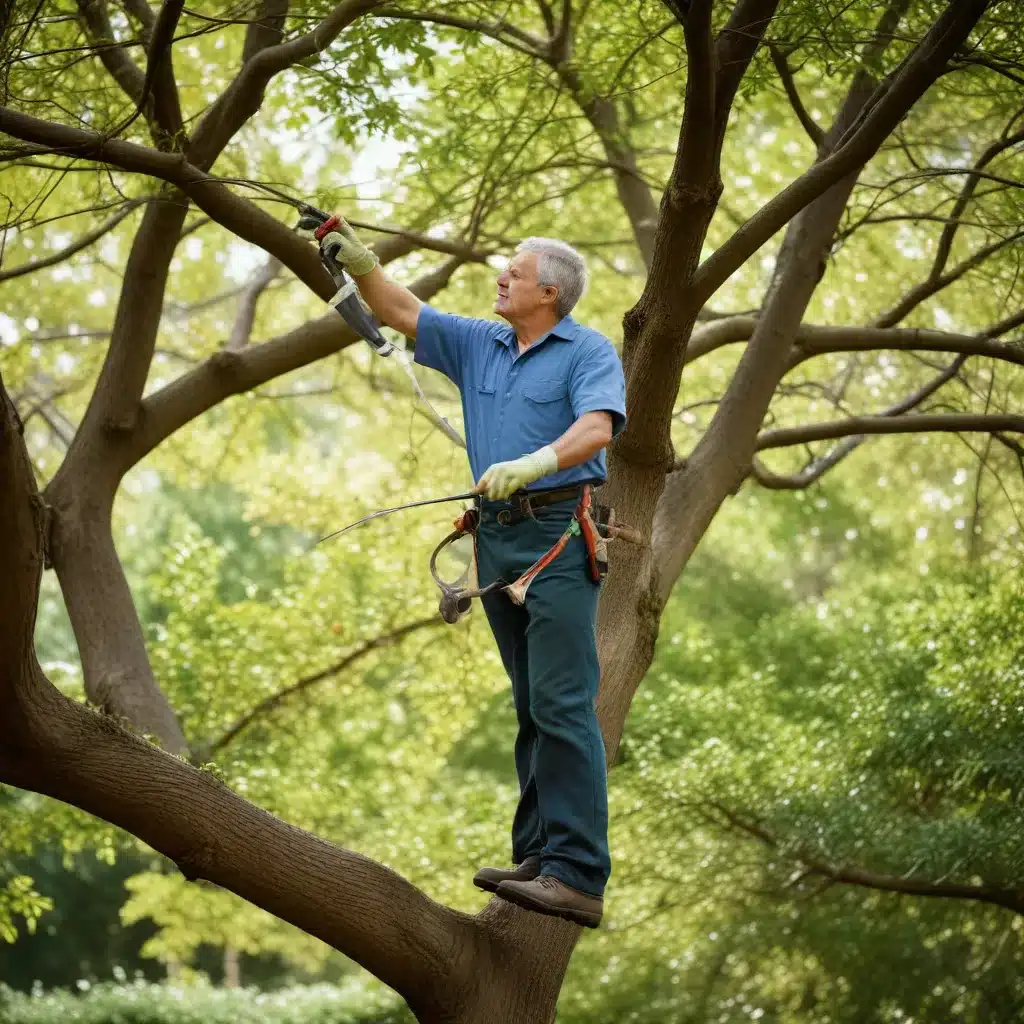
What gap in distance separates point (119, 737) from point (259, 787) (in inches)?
190

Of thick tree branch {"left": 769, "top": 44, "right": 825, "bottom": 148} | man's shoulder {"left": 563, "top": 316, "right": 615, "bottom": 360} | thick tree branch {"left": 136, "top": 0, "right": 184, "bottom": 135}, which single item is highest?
thick tree branch {"left": 769, "top": 44, "right": 825, "bottom": 148}

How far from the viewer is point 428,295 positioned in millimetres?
6449

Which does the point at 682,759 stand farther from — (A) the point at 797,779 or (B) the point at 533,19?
(B) the point at 533,19

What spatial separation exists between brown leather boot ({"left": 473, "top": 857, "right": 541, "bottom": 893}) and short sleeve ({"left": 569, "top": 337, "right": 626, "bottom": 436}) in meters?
1.15

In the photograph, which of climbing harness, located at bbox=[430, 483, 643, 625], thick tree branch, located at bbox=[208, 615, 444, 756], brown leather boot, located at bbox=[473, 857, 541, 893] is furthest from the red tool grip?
thick tree branch, located at bbox=[208, 615, 444, 756]

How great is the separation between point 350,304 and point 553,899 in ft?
5.70

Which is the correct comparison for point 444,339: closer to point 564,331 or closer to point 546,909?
point 564,331

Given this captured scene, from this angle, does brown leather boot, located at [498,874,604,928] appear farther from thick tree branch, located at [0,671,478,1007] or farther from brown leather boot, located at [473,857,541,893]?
thick tree branch, located at [0,671,478,1007]

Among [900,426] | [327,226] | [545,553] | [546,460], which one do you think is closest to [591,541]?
[545,553]

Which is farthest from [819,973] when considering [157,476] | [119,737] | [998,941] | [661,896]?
[157,476]

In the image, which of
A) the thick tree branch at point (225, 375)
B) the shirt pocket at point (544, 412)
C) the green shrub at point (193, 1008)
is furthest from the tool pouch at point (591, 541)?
the green shrub at point (193, 1008)

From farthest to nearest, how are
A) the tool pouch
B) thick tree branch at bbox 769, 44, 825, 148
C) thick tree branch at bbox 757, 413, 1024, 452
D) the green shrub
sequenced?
the green shrub < thick tree branch at bbox 757, 413, 1024, 452 < thick tree branch at bbox 769, 44, 825, 148 < the tool pouch

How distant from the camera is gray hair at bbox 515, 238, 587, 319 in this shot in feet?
12.4

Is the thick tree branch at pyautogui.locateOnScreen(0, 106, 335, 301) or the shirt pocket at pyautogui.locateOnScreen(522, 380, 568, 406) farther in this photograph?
the thick tree branch at pyautogui.locateOnScreen(0, 106, 335, 301)
